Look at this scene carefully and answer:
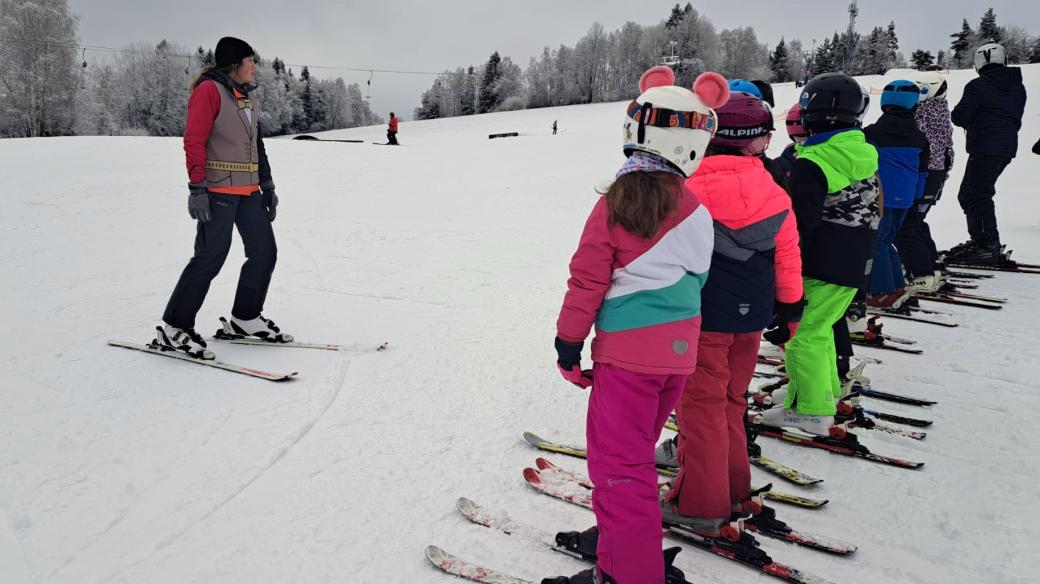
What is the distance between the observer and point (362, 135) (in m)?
44.5

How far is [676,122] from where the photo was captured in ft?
6.79

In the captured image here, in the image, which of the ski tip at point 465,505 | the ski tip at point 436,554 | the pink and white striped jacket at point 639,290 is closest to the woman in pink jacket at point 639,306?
the pink and white striped jacket at point 639,290

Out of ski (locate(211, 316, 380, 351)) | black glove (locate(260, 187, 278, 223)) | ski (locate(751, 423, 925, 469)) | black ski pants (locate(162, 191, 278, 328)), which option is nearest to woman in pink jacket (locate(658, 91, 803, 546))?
ski (locate(751, 423, 925, 469))

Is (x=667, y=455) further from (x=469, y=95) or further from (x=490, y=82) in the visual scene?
(x=469, y=95)

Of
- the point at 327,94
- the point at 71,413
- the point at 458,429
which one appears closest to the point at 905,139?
the point at 458,429

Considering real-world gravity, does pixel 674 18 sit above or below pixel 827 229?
above

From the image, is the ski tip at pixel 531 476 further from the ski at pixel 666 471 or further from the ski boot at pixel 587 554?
the ski boot at pixel 587 554

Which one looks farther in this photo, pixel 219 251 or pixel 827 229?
pixel 219 251

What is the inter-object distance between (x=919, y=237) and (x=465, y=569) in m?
6.25

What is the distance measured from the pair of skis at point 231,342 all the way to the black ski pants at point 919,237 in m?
5.26

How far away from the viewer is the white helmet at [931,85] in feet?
20.0

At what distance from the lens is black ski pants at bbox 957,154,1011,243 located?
A: 294 inches

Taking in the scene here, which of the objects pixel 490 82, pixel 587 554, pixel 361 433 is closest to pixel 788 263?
pixel 587 554

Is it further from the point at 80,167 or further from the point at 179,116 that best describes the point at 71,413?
the point at 179,116
